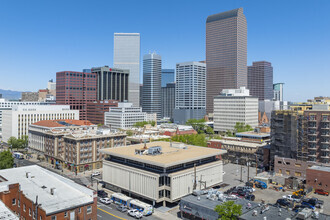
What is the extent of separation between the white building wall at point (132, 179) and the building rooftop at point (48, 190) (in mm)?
20642

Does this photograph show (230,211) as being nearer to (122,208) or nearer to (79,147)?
(122,208)

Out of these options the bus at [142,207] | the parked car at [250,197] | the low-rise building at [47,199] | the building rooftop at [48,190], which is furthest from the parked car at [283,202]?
the building rooftop at [48,190]

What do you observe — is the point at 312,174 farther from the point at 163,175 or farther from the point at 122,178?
the point at 122,178

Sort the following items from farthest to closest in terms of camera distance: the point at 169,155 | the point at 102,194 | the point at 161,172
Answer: the point at 169,155 → the point at 102,194 → the point at 161,172

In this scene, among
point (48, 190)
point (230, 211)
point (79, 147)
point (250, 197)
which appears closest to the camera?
point (230, 211)

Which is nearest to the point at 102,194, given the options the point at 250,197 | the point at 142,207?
the point at 142,207

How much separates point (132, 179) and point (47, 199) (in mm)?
31479

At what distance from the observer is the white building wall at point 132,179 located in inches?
2894

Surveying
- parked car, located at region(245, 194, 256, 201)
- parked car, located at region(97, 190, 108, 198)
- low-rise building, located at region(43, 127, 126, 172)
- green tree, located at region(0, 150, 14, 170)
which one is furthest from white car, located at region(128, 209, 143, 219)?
green tree, located at region(0, 150, 14, 170)

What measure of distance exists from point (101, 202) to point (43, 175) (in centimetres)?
2059

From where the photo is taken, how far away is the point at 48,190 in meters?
55.0

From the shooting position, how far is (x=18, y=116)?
598 feet

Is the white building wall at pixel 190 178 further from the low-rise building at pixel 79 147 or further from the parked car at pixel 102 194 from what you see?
the low-rise building at pixel 79 147

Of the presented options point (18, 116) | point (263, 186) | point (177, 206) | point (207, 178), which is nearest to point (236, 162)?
point (263, 186)
